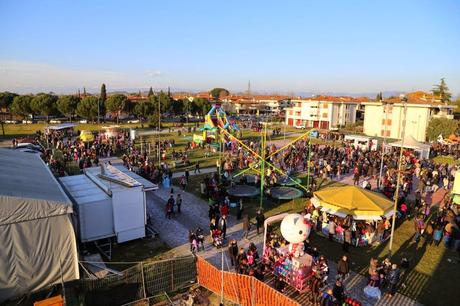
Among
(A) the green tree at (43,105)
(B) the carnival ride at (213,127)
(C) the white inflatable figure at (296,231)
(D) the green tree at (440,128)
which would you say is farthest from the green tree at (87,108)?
(C) the white inflatable figure at (296,231)

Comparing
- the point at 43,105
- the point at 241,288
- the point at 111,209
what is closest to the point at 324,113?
the point at 43,105

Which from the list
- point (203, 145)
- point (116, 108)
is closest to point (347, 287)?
point (203, 145)

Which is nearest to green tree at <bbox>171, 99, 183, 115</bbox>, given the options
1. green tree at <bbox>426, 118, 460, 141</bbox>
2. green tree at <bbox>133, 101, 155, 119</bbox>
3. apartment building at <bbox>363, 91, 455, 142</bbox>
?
green tree at <bbox>133, 101, 155, 119</bbox>

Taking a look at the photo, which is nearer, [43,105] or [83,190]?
[83,190]

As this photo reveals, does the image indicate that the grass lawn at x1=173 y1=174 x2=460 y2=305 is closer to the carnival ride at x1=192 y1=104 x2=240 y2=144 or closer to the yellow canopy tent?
the yellow canopy tent

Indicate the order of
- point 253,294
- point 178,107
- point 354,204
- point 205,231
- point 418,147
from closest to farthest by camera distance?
point 253,294, point 354,204, point 205,231, point 418,147, point 178,107

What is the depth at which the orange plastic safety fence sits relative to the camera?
8.90m

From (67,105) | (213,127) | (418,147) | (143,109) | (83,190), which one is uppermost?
(67,105)

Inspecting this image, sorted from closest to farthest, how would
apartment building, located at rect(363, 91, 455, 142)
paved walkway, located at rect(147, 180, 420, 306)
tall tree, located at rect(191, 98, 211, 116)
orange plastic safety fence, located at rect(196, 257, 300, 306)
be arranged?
orange plastic safety fence, located at rect(196, 257, 300, 306) → paved walkway, located at rect(147, 180, 420, 306) → apartment building, located at rect(363, 91, 455, 142) → tall tree, located at rect(191, 98, 211, 116)

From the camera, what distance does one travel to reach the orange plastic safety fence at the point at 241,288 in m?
8.90

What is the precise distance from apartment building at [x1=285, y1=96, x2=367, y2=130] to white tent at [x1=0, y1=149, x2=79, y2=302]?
5930 centimetres

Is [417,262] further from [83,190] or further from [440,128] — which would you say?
[440,128]

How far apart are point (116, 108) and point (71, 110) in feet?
26.5

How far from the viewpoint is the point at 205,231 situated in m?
15.2
